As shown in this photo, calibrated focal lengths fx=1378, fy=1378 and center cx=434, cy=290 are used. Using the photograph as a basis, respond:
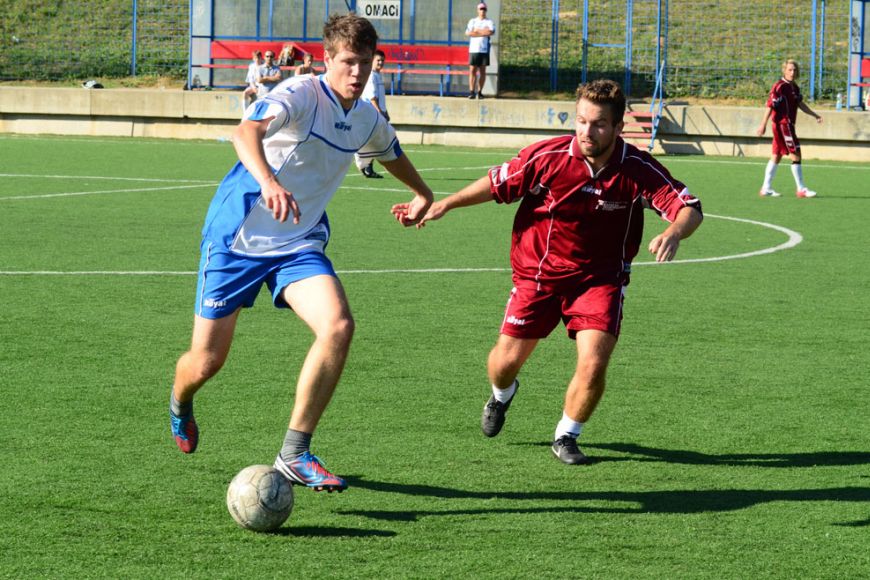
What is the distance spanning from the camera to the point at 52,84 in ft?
118

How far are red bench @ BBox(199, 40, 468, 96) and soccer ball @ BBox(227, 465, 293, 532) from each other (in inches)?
1049

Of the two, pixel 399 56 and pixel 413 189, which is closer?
pixel 413 189

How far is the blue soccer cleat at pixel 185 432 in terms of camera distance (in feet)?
20.0

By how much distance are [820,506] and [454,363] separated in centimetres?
318

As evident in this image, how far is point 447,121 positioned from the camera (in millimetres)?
29203

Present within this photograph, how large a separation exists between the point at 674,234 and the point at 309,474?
1.84 meters

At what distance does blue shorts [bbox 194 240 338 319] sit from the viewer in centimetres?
580

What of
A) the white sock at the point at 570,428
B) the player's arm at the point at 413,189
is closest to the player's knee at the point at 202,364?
the player's arm at the point at 413,189

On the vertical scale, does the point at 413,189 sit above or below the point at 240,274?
above

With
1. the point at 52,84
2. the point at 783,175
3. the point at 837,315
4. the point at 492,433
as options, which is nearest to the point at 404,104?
the point at 783,175

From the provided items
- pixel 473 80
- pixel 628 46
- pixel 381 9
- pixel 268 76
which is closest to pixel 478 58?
pixel 473 80

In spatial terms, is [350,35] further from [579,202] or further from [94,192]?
[94,192]

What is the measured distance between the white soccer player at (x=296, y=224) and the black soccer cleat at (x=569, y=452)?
1.32m

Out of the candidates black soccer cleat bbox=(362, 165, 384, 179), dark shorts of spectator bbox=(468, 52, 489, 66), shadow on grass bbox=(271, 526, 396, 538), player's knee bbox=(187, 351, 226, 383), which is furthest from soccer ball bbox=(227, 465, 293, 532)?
dark shorts of spectator bbox=(468, 52, 489, 66)
